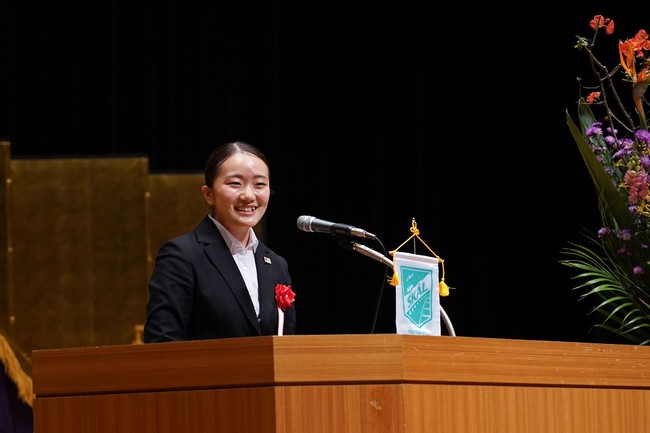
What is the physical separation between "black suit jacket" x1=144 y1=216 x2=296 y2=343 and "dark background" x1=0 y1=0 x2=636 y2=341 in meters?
2.76

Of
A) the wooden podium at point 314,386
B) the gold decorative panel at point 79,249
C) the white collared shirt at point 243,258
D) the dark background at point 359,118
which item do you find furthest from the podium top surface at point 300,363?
the dark background at point 359,118

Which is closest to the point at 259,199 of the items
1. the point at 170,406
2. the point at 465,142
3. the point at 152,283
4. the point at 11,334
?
the point at 152,283

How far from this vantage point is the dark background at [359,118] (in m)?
5.26

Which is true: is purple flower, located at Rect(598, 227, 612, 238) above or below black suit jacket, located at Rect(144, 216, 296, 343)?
above

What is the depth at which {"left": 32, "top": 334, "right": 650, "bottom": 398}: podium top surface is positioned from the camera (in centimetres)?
182

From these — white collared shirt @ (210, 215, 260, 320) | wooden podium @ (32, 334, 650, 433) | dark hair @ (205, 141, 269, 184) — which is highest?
dark hair @ (205, 141, 269, 184)

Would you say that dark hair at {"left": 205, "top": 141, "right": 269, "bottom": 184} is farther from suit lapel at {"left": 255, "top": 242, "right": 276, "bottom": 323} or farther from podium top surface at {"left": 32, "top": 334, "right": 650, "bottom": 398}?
podium top surface at {"left": 32, "top": 334, "right": 650, "bottom": 398}

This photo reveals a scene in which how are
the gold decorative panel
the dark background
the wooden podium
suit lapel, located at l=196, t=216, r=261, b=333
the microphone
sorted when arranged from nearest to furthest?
the wooden podium < the microphone < suit lapel, located at l=196, t=216, r=261, b=333 < the gold decorative panel < the dark background

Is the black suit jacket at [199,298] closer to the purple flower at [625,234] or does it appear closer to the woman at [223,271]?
the woman at [223,271]

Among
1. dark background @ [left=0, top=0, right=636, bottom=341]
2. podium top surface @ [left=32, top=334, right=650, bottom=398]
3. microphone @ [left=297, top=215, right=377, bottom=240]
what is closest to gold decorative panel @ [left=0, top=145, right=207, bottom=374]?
dark background @ [left=0, top=0, right=636, bottom=341]

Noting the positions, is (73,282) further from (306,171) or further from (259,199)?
(259,199)

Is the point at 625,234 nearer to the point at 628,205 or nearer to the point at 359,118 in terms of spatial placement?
the point at 628,205

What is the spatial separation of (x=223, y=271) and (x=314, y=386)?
26.0 inches

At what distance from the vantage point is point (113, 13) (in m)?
5.35
